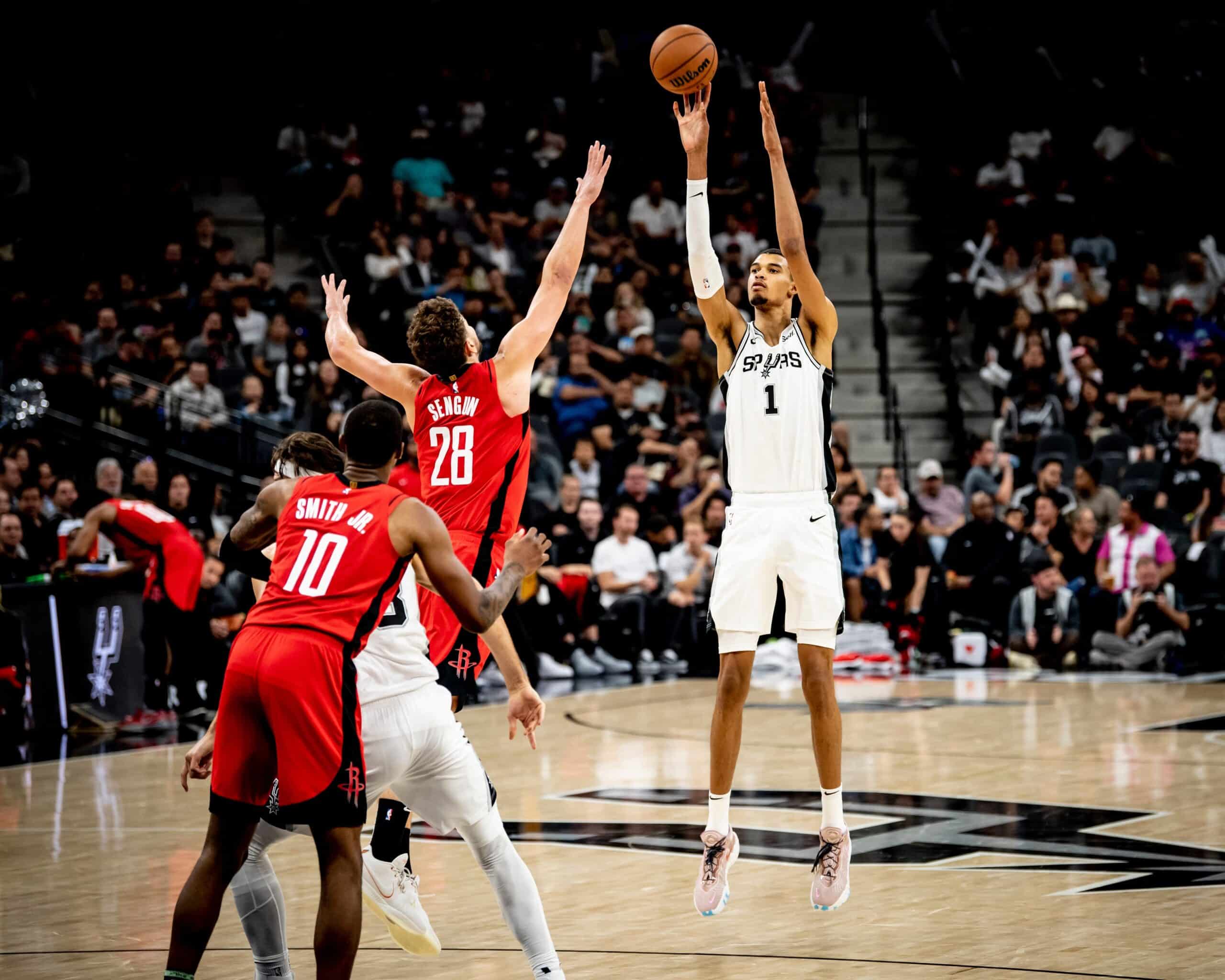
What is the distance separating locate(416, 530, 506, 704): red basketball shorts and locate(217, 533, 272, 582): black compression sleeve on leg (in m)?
0.89

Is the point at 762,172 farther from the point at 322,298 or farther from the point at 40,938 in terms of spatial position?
the point at 40,938

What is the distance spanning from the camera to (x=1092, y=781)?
8367 millimetres

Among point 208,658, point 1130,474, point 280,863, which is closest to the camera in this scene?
point 280,863

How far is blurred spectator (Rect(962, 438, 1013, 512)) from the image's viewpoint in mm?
15914

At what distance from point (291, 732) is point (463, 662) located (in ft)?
5.39

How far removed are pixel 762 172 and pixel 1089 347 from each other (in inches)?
186

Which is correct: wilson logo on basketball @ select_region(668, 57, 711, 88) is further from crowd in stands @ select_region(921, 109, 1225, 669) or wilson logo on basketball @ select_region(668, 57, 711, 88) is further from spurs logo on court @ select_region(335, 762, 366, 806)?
crowd in stands @ select_region(921, 109, 1225, 669)

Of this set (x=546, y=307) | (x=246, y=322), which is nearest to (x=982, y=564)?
(x=246, y=322)

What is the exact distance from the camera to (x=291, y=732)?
13.7 ft

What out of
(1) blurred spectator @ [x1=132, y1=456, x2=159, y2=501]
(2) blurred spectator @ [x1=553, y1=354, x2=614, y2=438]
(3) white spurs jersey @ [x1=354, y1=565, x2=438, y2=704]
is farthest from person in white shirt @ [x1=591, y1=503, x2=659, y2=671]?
(3) white spurs jersey @ [x1=354, y1=565, x2=438, y2=704]

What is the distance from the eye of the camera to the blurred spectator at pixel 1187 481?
49.6 ft

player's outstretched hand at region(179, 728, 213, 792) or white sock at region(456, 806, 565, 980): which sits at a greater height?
player's outstretched hand at region(179, 728, 213, 792)

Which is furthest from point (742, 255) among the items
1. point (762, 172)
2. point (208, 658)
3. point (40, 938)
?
point (40, 938)

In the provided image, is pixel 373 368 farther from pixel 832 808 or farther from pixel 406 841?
pixel 832 808
